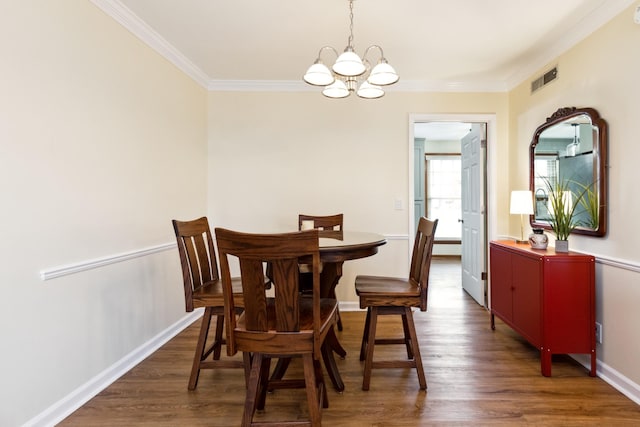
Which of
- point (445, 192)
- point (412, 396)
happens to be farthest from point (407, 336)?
point (445, 192)

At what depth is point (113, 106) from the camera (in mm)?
2158

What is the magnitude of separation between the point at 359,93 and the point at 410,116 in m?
1.39

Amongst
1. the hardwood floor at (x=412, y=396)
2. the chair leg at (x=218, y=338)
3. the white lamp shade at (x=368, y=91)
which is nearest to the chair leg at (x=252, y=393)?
the hardwood floor at (x=412, y=396)

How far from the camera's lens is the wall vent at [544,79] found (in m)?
2.71

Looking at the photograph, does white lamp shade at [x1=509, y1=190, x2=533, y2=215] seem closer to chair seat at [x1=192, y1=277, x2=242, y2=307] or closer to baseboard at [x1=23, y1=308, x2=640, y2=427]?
baseboard at [x1=23, y1=308, x2=640, y2=427]

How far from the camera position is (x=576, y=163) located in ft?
7.95

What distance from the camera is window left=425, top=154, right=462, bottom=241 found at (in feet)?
22.2

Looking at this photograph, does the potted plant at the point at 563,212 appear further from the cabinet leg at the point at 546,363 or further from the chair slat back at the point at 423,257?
the chair slat back at the point at 423,257

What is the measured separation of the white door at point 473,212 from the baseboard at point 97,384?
3.16 m

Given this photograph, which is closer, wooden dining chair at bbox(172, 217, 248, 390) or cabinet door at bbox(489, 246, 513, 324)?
wooden dining chair at bbox(172, 217, 248, 390)

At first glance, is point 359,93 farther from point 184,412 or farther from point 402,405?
point 184,412

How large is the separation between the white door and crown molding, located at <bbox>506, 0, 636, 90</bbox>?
26.1 inches

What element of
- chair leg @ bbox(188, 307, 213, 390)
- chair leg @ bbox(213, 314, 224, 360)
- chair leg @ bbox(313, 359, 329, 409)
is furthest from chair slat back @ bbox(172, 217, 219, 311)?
chair leg @ bbox(313, 359, 329, 409)

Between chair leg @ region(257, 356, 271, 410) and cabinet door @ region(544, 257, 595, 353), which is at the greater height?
cabinet door @ region(544, 257, 595, 353)
